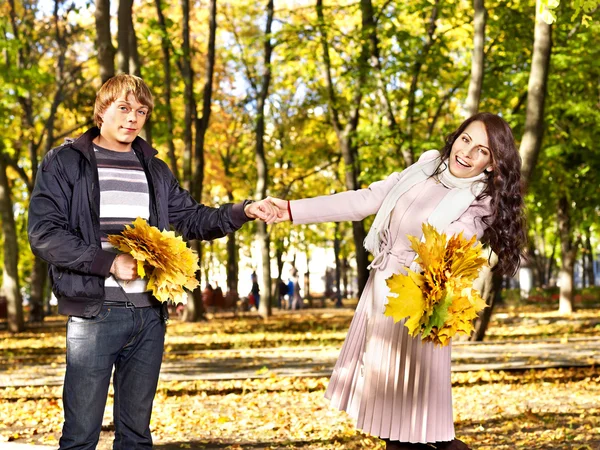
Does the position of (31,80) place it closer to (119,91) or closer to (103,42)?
(103,42)

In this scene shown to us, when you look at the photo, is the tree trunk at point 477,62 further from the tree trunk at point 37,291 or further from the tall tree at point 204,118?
the tree trunk at point 37,291

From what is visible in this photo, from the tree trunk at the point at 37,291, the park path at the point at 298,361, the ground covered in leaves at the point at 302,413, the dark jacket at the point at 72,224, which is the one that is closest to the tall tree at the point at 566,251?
the park path at the point at 298,361

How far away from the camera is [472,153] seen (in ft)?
17.0

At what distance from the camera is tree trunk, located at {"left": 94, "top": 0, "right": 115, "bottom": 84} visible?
1416 cm

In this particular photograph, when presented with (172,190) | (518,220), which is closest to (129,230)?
(172,190)

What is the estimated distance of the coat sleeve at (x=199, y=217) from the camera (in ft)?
17.3

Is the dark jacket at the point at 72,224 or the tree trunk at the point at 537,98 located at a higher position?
the tree trunk at the point at 537,98

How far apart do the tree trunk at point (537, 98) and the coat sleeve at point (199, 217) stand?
10.7 meters

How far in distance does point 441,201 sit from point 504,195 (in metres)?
0.34

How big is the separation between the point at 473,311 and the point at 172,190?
5.61 feet

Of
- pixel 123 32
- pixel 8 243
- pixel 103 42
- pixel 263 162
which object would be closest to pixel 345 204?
pixel 103 42

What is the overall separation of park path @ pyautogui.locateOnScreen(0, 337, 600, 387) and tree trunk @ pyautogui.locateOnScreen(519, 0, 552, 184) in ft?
9.77

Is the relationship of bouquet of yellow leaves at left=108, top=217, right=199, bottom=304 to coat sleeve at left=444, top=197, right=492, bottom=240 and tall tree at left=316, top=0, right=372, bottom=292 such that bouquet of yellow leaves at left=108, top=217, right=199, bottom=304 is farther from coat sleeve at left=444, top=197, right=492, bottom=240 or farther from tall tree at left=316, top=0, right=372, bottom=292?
tall tree at left=316, top=0, right=372, bottom=292

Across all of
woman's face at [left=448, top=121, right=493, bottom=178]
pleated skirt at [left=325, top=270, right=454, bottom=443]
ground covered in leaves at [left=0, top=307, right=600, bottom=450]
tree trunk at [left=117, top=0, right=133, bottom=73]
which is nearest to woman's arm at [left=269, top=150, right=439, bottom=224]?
woman's face at [left=448, top=121, right=493, bottom=178]
